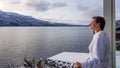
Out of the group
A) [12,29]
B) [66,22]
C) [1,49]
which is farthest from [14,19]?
[66,22]

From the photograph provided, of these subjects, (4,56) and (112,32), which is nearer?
(112,32)

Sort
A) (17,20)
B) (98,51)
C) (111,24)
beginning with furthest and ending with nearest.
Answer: (17,20)
(111,24)
(98,51)

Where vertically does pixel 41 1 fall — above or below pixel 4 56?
above

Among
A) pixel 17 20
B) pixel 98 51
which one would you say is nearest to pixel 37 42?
pixel 17 20

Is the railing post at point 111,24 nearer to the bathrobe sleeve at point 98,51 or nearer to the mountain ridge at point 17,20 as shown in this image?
the mountain ridge at point 17,20

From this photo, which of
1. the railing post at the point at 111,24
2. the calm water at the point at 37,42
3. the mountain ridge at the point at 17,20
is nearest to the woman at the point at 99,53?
the railing post at the point at 111,24

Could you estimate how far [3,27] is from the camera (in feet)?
10.1

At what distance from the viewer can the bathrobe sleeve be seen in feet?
6.71

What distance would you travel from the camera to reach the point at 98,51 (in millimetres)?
2043

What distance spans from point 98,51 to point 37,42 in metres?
1.28

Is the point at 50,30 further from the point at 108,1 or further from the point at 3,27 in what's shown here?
the point at 108,1

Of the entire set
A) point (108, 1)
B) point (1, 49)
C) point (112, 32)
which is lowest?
point (1, 49)

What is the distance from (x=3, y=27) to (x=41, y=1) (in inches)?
26.4

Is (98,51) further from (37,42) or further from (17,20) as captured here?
(17,20)
